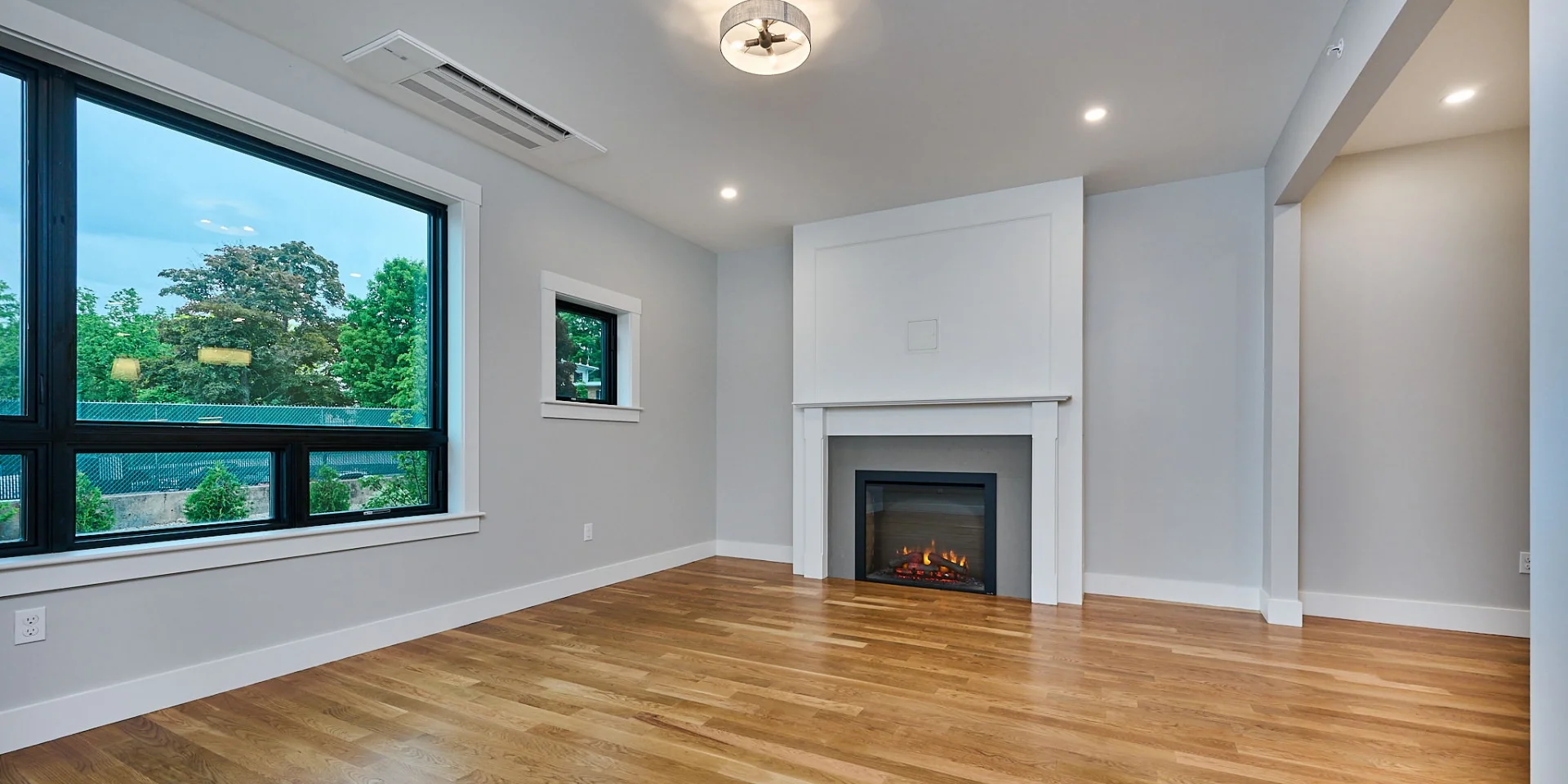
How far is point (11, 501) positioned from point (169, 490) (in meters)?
0.42

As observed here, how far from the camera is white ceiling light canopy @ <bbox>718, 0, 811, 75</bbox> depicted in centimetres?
242

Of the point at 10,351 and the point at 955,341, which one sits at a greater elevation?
the point at 955,341

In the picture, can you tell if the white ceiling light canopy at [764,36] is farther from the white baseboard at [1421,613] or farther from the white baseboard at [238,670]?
the white baseboard at [1421,613]

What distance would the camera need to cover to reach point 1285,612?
144 inches

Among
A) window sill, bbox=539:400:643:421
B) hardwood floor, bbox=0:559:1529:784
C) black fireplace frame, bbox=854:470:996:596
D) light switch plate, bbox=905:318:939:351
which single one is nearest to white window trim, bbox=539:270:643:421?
window sill, bbox=539:400:643:421

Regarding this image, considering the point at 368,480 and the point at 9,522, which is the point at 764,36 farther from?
the point at 9,522

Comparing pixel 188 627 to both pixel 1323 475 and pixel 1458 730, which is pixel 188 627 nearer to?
pixel 1458 730

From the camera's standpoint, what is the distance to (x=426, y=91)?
313 cm

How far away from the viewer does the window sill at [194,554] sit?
2.19 meters

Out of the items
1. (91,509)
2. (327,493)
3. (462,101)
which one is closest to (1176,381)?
(462,101)

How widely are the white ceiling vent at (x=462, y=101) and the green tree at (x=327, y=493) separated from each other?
175cm

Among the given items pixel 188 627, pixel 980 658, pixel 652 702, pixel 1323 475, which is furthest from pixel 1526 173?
pixel 188 627

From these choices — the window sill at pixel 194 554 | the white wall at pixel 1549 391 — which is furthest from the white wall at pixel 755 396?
the white wall at pixel 1549 391

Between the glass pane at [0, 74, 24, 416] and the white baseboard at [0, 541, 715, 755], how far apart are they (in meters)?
0.60
